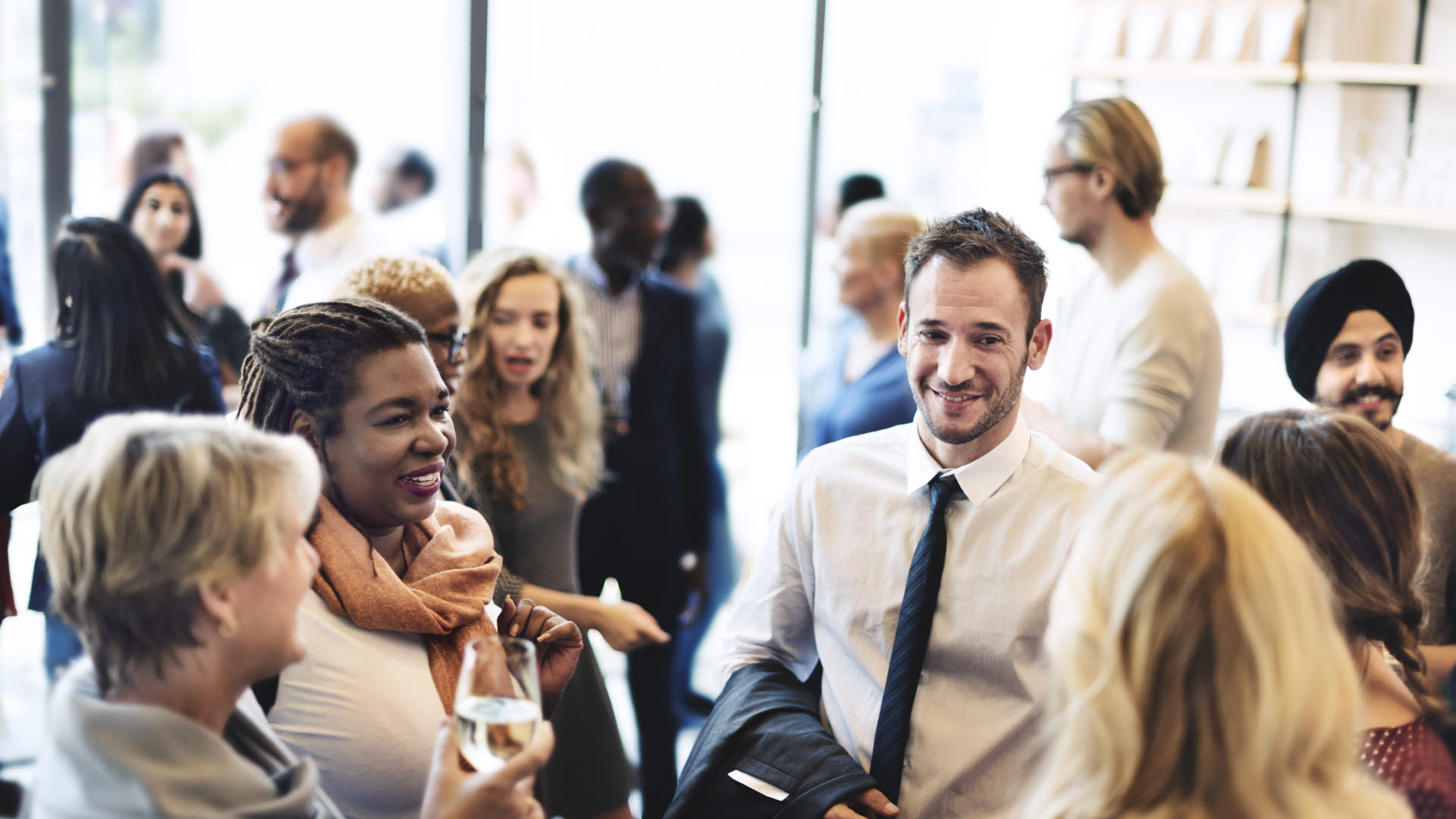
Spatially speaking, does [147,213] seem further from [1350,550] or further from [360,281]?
[1350,550]

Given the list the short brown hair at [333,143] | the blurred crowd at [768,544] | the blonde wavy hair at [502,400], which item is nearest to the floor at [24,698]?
the blurred crowd at [768,544]

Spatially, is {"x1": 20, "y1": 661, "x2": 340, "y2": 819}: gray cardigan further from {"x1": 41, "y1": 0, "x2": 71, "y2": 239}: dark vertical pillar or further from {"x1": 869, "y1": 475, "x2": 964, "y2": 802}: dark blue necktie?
{"x1": 41, "y1": 0, "x2": 71, "y2": 239}: dark vertical pillar

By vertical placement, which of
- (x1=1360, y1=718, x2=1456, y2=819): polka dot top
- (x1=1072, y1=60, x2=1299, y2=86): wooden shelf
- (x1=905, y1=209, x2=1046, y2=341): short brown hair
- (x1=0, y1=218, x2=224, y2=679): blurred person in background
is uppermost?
(x1=1072, y1=60, x2=1299, y2=86): wooden shelf

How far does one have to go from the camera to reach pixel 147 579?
1108 millimetres


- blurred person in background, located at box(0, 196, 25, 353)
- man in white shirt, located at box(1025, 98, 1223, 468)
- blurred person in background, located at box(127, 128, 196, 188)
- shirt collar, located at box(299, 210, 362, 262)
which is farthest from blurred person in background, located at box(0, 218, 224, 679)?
man in white shirt, located at box(1025, 98, 1223, 468)

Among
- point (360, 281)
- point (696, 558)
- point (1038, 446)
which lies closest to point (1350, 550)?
point (1038, 446)

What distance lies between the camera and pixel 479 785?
1247mm

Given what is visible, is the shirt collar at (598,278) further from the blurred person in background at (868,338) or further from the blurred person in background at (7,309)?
the blurred person in background at (7,309)

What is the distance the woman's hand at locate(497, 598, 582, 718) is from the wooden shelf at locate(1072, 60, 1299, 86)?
3083 millimetres

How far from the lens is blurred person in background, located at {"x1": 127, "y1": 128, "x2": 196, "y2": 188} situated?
4.08 m

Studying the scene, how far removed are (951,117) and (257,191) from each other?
113 inches

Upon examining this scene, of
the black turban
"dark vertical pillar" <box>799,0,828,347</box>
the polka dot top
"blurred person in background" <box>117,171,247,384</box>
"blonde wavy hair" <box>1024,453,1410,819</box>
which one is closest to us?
"blonde wavy hair" <box>1024,453,1410,819</box>

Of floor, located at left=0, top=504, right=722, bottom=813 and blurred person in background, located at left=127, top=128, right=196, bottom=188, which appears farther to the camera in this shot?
blurred person in background, located at left=127, top=128, right=196, bottom=188

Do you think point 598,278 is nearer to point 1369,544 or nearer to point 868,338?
point 868,338
